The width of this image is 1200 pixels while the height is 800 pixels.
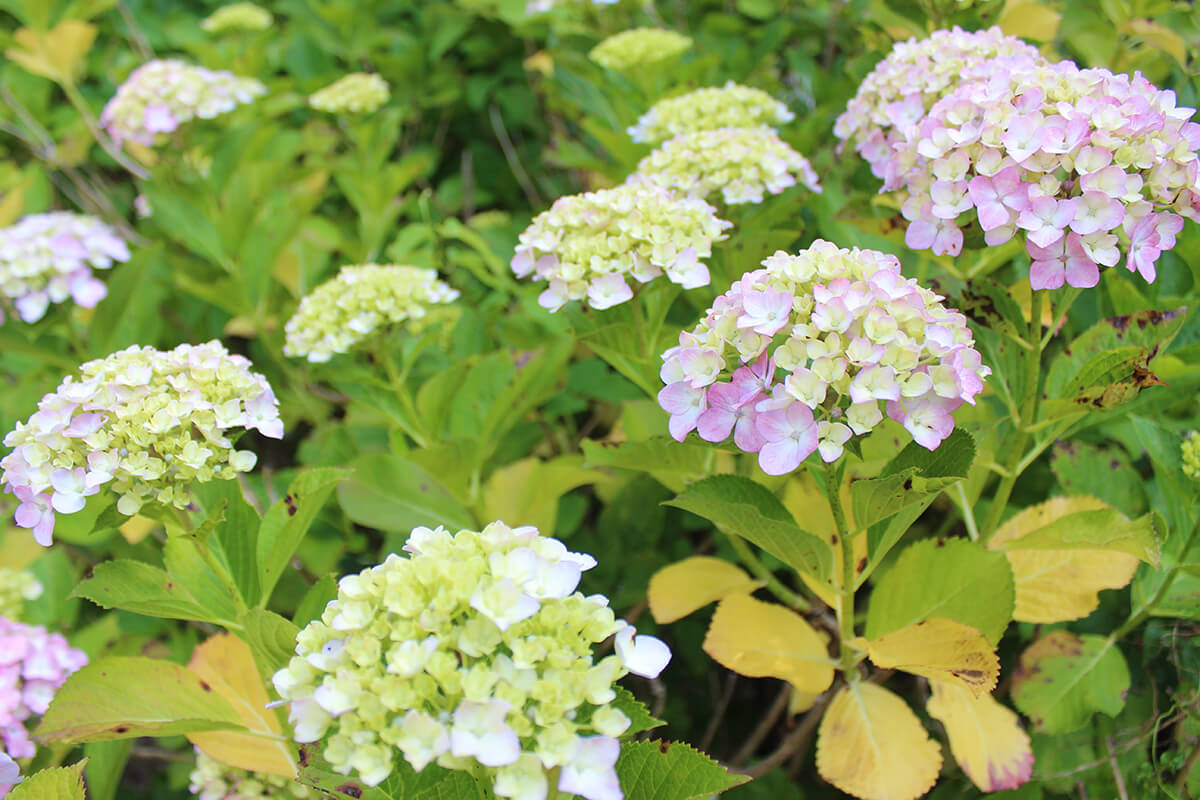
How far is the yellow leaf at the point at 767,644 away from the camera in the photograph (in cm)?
124

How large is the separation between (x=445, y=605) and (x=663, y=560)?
1.10m

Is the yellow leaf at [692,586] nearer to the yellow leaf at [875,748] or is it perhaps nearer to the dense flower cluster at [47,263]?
the yellow leaf at [875,748]

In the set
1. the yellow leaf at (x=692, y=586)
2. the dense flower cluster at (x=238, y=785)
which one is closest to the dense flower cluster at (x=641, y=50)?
the yellow leaf at (x=692, y=586)

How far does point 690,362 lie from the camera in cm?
98

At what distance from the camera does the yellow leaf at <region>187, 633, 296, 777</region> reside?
1.30 m

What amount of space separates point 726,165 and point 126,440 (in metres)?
0.99

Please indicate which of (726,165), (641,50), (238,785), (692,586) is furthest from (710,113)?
(238,785)

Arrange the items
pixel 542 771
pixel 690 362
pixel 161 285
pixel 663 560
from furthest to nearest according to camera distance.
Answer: pixel 161 285 < pixel 663 560 < pixel 690 362 < pixel 542 771

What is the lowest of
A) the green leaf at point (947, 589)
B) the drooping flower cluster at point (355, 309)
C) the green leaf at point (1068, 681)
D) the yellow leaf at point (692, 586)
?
the green leaf at point (1068, 681)

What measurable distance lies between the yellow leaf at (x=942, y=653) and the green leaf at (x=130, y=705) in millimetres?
886

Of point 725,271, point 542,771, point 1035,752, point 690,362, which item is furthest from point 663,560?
point 542,771

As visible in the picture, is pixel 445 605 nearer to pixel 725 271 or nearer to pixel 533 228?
pixel 533 228

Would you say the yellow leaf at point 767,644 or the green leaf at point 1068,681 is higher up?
the yellow leaf at point 767,644

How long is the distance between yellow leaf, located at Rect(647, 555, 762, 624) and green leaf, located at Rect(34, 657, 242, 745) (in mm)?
640
